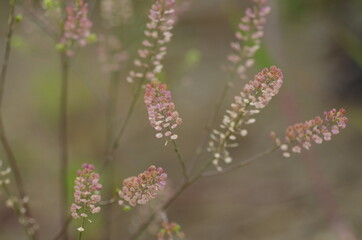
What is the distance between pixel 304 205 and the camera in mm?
2084

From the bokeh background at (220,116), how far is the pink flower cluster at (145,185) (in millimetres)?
760

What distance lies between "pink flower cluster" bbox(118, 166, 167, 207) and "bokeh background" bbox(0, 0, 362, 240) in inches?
29.9

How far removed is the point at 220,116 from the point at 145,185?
75.3 inches

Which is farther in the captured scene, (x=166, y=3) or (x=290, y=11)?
(x=290, y=11)

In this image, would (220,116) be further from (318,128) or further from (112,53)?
(318,128)

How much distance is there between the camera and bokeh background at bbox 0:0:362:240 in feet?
6.63

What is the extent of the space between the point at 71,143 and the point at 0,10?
51.0 inches

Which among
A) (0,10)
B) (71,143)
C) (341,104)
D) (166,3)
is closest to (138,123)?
(71,143)

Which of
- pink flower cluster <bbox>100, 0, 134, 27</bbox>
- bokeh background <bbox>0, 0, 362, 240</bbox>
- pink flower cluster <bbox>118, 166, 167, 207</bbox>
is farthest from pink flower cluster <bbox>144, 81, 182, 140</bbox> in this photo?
bokeh background <bbox>0, 0, 362, 240</bbox>

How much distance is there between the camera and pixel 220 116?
2.65 metres

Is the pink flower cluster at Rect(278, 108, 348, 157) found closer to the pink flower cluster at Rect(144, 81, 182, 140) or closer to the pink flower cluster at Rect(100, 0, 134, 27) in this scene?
the pink flower cluster at Rect(144, 81, 182, 140)

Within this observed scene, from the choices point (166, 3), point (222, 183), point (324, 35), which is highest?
point (166, 3)

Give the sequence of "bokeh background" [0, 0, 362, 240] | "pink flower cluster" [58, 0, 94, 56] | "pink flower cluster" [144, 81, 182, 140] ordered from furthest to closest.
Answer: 1. "bokeh background" [0, 0, 362, 240]
2. "pink flower cluster" [58, 0, 94, 56]
3. "pink flower cluster" [144, 81, 182, 140]

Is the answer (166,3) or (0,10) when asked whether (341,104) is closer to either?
(166,3)
